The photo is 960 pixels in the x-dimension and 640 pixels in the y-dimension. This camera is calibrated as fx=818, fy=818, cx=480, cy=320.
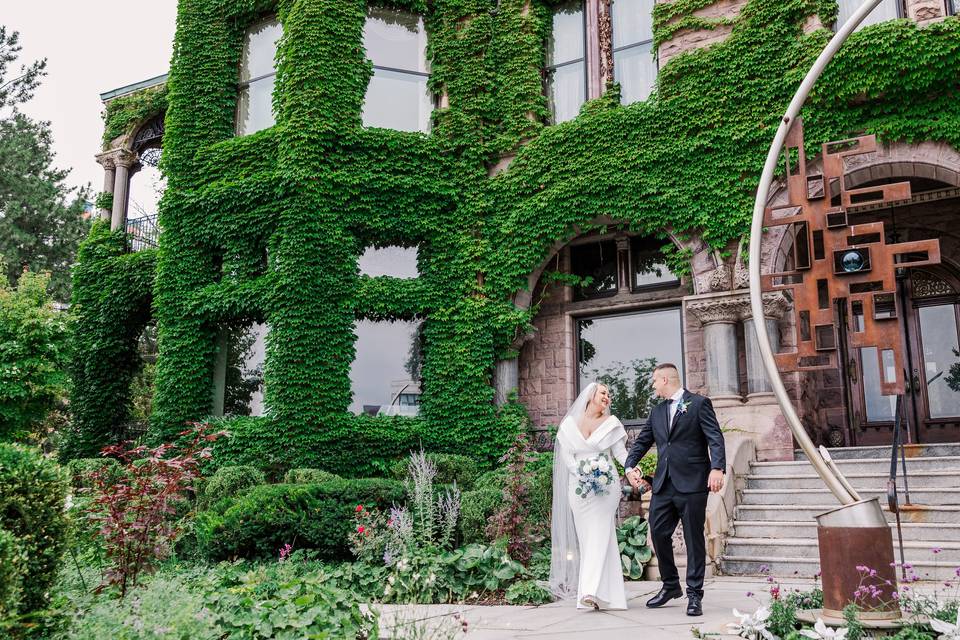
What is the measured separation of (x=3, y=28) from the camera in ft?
94.3

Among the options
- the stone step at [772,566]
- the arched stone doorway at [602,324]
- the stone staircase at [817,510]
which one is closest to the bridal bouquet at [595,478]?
the stone step at [772,566]

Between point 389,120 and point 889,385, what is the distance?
10.8m

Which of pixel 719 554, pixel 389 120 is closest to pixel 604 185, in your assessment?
pixel 389 120

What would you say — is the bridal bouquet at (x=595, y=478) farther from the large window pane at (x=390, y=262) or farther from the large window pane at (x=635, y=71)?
the large window pane at (x=635, y=71)

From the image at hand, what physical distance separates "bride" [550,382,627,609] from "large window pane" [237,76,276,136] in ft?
35.3

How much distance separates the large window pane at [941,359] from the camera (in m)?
13.2

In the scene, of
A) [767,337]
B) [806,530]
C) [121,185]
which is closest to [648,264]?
[806,530]

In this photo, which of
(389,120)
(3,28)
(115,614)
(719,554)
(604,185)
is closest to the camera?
(115,614)

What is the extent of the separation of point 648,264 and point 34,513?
11.4 metres

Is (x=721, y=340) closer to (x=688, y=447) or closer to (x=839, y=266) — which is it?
(x=839, y=266)

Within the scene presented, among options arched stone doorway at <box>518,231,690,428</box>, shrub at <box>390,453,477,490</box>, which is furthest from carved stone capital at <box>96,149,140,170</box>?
shrub at <box>390,453,477,490</box>

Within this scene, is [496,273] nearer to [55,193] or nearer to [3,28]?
[55,193]

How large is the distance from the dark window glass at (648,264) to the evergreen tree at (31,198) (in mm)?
22375

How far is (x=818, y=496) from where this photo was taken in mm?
9461
